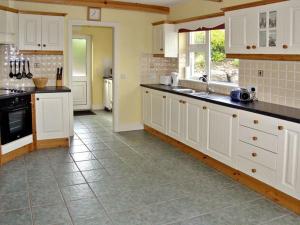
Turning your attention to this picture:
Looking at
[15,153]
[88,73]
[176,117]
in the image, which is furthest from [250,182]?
[88,73]

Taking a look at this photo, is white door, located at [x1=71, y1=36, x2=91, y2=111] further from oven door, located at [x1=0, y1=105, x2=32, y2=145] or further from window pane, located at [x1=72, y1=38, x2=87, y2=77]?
oven door, located at [x1=0, y1=105, x2=32, y2=145]

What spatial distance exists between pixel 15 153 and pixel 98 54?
4.46 meters

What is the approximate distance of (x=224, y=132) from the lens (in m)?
4.00

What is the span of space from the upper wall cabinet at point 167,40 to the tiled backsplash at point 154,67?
0.35 metres

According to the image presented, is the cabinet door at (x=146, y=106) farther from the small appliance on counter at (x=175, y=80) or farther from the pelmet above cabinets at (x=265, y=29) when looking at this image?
the pelmet above cabinets at (x=265, y=29)

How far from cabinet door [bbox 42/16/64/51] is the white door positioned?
121 inches

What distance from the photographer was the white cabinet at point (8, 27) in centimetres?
484

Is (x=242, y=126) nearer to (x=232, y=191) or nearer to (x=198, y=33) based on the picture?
(x=232, y=191)

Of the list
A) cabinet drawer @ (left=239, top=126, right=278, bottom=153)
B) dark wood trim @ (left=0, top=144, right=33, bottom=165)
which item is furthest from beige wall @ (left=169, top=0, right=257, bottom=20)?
dark wood trim @ (left=0, top=144, right=33, bottom=165)

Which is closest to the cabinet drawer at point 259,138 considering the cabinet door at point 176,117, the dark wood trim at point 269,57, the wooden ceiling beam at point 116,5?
the dark wood trim at point 269,57

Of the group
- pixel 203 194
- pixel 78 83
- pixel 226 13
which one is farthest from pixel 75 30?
pixel 203 194

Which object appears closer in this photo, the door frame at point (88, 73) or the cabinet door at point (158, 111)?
the cabinet door at point (158, 111)

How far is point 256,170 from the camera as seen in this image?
3.52 metres

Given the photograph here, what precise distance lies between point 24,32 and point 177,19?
8.66ft
